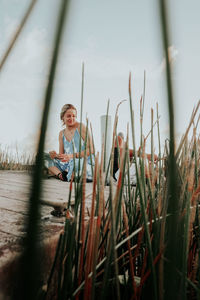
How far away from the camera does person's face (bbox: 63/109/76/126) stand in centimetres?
275

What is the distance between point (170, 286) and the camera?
18cm

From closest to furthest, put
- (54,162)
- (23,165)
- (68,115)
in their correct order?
(68,115)
(54,162)
(23,165)

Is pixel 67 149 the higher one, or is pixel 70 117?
pixel 70 117

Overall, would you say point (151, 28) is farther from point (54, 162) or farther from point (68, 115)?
point (54, 162)

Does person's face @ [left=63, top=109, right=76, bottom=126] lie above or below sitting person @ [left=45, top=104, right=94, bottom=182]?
above

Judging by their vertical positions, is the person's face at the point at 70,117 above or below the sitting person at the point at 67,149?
above

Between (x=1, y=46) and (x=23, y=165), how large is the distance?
14.0 ft

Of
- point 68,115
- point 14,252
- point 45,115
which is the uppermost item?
point 68,115

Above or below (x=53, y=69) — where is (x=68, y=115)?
above

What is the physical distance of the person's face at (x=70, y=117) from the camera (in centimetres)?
275

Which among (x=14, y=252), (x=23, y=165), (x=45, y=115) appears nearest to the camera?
(x=45, y=115)

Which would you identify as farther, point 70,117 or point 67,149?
point 67,149

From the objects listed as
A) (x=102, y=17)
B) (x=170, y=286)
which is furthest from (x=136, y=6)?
(x=170, y=286)

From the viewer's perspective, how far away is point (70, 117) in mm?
2777
